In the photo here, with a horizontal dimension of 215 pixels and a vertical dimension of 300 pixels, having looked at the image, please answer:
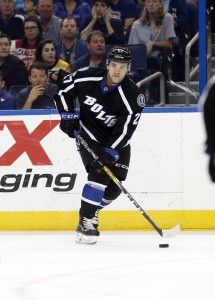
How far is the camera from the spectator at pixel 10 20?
8344mm

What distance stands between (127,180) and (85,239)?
3.08 feet

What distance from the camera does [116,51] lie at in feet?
20.8

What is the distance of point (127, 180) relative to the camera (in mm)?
7348

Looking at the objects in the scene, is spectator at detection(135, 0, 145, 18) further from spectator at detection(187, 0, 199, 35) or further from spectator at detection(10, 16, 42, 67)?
spectator at detection(10, 16, 42, 67)

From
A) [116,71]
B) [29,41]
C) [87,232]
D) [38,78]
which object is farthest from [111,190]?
[29,41]

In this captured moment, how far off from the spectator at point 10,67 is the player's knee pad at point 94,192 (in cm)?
170

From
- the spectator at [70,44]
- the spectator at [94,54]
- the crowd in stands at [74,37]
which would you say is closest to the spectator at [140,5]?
the crowd in stands at [74,37]

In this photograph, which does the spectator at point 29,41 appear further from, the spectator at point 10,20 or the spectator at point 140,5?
the spectator at point 140,5

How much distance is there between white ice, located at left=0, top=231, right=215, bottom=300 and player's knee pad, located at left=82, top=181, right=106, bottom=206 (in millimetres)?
307

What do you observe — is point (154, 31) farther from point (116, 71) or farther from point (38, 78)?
→ point (116, 71)

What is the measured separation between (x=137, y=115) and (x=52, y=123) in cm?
120

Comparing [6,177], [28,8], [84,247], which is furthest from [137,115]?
[28,8]

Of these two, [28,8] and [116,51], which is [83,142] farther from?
[28,8]

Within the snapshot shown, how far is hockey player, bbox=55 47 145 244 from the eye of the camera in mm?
6371
